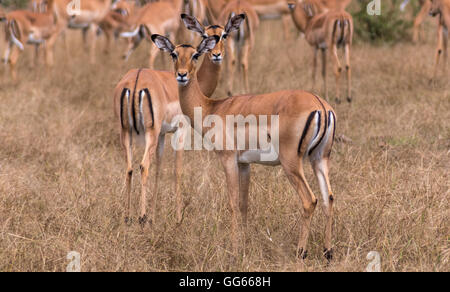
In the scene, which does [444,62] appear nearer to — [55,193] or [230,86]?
[230,86]

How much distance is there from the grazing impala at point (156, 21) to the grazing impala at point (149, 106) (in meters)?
3.68

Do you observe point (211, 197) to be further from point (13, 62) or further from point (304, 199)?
point (13, 62)

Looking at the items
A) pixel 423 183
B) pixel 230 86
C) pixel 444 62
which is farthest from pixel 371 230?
pixel 444 62

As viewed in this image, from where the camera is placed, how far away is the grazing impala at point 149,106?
4.25m

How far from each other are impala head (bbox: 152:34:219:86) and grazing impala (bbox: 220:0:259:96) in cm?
377

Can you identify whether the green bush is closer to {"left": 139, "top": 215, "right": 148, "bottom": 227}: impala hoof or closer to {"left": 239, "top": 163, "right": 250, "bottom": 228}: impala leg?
{"left": 239, "top": 163, "right": 250, "bottom": 228}: impala leg

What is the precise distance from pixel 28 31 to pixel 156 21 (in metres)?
2.08

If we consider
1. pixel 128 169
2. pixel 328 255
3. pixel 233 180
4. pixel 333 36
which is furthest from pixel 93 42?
pixel 328 255

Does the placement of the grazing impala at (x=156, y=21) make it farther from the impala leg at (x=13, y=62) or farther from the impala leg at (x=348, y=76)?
the impala leg at (x=348, y=76)

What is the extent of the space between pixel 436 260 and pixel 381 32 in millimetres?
6823

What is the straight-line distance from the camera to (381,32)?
9.73 meters

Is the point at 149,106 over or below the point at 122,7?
below

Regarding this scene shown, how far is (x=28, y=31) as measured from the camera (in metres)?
9.11
